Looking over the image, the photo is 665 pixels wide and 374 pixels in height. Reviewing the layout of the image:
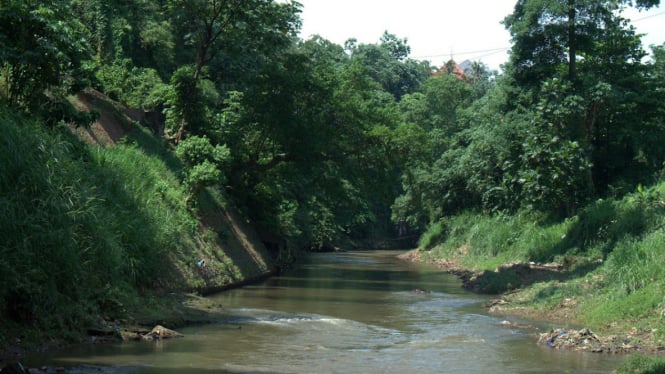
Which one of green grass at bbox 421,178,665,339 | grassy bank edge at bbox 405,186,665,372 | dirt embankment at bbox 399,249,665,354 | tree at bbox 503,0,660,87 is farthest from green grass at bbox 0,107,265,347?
tree at bbox 503,0,660,87

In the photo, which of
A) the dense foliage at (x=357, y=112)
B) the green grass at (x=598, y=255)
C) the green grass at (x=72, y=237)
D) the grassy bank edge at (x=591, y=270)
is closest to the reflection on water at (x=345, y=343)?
the green grass at (x=72, y=237)

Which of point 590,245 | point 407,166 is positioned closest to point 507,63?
point 407,166

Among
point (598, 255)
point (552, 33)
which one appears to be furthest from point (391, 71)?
point (598, 255)

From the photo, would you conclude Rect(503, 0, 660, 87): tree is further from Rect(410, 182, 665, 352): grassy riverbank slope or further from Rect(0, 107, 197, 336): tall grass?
Rect(0, 107, 197, 336): tall grass

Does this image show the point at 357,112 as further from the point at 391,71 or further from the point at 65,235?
the point at 391,71

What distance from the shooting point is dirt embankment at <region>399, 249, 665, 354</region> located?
12.9m

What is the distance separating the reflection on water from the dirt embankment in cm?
43

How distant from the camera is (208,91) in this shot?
108 feet

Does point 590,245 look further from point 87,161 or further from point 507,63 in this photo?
point 87,161

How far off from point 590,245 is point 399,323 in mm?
8970

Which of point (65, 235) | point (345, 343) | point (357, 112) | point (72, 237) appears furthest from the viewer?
point (357, 112)

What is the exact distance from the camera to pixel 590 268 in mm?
19953

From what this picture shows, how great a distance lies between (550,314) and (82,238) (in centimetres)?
1106

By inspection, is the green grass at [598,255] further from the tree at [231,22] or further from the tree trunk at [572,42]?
the tree at [231,22]
